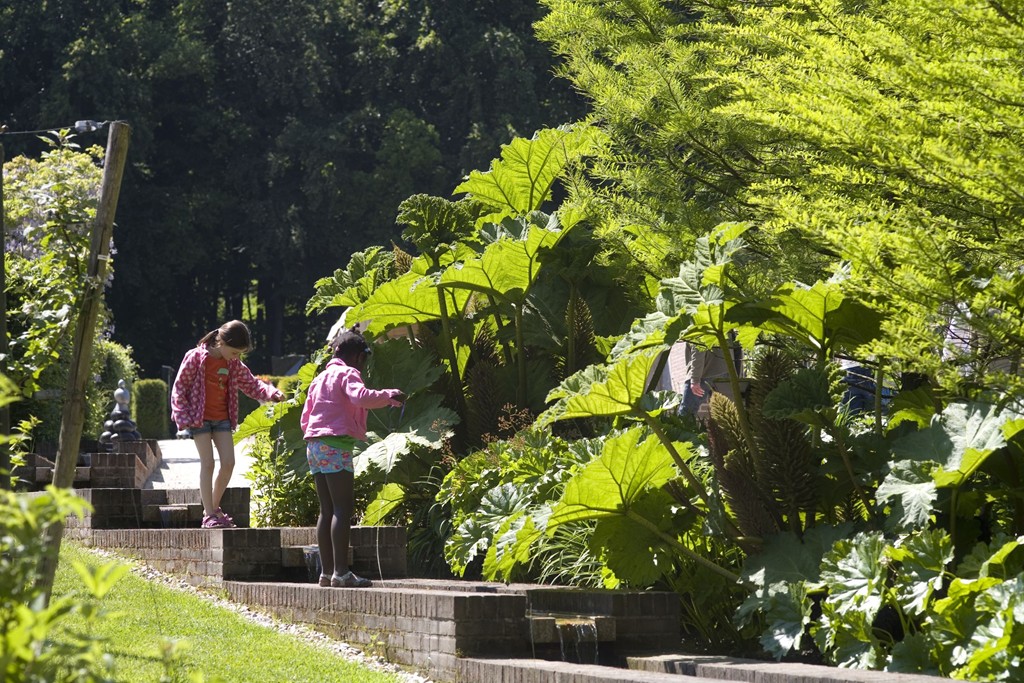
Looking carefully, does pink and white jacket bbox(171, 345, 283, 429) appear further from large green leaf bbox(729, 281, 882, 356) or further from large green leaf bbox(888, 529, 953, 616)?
large green leaf bbox(888, 529, 953, 616)

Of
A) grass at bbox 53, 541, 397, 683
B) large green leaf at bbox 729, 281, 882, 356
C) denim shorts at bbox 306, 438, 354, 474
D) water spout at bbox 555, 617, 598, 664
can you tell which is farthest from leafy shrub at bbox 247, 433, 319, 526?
large green leaf at bbox 729, 281, 882, 356

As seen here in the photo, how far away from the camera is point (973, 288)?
574cm

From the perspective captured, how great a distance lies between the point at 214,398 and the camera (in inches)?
A: 350

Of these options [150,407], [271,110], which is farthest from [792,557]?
[271,110]

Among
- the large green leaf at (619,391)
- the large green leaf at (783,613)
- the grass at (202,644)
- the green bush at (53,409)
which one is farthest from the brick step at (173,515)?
the large green leaf at (783,613)

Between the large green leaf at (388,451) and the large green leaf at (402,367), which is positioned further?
the large green leaf at (402,367)

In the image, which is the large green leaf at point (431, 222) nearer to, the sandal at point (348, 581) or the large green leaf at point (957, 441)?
the sandal at point (348, 581)

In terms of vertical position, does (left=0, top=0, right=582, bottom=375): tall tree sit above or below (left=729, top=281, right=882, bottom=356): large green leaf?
above

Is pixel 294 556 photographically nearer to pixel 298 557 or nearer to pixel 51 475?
pixel 298 557

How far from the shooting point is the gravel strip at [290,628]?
6401 millimetres

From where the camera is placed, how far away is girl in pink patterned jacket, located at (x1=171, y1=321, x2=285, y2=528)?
876 centimetres

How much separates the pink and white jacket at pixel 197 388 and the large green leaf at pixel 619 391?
3.23 m

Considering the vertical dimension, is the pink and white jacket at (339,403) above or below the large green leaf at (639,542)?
above

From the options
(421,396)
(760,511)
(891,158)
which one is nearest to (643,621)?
(760,511)
